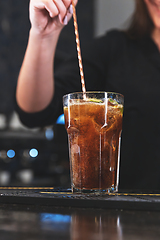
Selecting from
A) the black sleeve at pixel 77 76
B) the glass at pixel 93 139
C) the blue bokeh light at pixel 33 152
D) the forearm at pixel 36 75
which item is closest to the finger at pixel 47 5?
the forearm at pixel 36 75

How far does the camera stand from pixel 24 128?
2.65 m

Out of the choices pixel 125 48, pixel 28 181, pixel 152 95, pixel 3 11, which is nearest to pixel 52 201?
pixel 152 95

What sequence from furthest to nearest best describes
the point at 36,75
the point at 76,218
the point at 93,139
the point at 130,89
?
1. the point at 130,89
2. the point at 36,75
3. the point at 93,139
4. the point at 76,218

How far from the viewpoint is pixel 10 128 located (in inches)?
105

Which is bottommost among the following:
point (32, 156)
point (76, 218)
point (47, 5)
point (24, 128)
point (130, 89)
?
point (32, 156)

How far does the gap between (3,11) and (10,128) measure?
1.30 metres

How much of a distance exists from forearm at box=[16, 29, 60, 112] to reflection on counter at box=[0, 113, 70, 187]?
856mm

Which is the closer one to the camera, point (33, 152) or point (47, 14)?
point (47, 14)

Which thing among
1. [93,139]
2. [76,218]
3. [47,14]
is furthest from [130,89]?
[76,218]

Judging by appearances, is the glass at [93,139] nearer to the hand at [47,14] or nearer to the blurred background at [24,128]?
the hand at [47,14]

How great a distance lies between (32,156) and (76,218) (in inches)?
86.4

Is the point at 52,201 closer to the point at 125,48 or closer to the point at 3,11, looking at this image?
the point at 125,48

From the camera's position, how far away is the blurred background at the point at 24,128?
2.27 metres

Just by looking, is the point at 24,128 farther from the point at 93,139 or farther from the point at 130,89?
the point at 93,139
